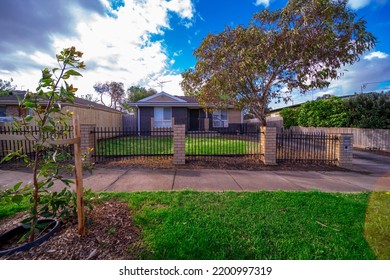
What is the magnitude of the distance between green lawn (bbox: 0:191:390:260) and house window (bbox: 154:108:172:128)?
13724 millimetres

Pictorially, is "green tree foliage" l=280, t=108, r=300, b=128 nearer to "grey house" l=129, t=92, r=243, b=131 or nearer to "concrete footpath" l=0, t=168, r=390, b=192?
"grey house" l=129, t=92, r=243, b=131

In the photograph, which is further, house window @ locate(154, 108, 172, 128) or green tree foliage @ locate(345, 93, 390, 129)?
house window @ locate(154, 108, 172, 128)

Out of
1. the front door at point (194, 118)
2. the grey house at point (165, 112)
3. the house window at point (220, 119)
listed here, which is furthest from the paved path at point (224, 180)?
the front door at point (194, 118)

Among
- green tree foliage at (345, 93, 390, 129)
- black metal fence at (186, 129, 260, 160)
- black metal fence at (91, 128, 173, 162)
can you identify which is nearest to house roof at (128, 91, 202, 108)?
black metal fence at (91, 128, 173, 162)

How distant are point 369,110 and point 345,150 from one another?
659 cm

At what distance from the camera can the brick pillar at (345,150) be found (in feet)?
21.0

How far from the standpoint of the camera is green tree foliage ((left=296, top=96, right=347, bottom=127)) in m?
12.4

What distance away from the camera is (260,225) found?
2.61 meters

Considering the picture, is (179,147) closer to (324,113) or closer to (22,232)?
(22,232)

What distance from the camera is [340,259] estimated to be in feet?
6.68

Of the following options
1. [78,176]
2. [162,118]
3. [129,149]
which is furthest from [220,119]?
[78,176]

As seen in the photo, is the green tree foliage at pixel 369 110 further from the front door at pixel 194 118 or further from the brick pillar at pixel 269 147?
the front door at pixel 194 118
